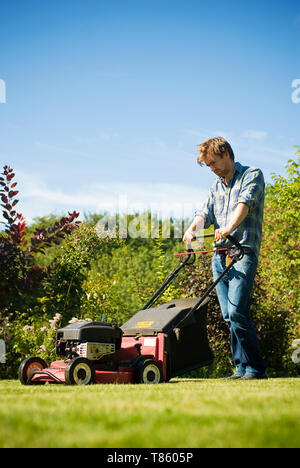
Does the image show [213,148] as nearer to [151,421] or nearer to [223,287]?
[223,287]

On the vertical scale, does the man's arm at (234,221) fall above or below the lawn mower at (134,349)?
above

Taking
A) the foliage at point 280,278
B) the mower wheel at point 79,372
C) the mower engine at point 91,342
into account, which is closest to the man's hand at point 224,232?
the mower engine at point 91,342

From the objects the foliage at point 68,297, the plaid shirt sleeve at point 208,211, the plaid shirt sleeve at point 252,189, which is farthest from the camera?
the foliage at point 68,297

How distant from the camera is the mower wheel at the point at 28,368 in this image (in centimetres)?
425

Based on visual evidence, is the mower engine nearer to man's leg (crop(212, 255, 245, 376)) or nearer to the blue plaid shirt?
man's leg (crop(212, 255, 245, 376))

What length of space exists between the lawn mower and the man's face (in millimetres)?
663

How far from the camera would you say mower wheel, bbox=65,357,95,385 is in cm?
381

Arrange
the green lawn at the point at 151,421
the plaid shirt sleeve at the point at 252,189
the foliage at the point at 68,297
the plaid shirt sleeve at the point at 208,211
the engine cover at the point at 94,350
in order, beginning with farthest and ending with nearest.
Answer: the foliage at the point at 68,297 → the plaid shirt sleeve at the point at 208,211 → the plaid shirt sleeve at the point at 252,189 → the engine cover at the point at 94,350 → the green lawn at the point at 151,421

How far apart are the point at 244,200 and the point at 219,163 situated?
486 mm

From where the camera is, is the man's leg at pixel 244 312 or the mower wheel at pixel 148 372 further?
the man's leg at pixel 244 312

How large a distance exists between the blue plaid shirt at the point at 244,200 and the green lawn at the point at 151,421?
1.98m

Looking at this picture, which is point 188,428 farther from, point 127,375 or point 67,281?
point 67,281

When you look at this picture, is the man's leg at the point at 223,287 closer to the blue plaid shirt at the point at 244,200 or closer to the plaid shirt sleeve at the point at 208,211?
the blue plaid shirt at the point at 244,200

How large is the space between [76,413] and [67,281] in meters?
4.96
